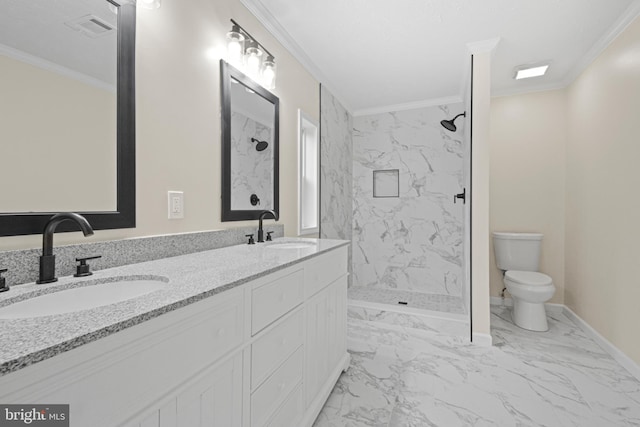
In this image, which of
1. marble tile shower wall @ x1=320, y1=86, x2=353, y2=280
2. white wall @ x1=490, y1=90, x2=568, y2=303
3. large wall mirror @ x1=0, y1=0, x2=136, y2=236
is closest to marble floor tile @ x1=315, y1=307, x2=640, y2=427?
white wall @ x1=490, y1=90, x2=568, y2=303

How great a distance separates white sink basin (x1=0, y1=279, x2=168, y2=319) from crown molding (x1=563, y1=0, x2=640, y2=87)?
10.0 feet

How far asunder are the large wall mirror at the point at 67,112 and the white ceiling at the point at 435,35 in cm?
106

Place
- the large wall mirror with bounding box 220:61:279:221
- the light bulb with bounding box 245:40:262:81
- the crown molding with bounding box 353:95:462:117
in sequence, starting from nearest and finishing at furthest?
the large wall mirror with bounding box 220:61:279:221 < the light bulb with bounding box 245:40:262:81 < the crown molding with bounding box 353:95:462:117

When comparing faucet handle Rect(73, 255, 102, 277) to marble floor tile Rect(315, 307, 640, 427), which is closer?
faucet handle Rect(73, 255, 102, 277)

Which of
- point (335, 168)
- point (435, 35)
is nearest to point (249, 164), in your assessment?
point (335, 168)

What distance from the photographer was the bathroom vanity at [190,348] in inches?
18.0

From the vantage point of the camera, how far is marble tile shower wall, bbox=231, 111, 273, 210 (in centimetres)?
166

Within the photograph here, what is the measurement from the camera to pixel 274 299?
1.05 meters

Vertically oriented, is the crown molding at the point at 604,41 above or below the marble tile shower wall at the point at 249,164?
above

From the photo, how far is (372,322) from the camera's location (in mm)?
2717

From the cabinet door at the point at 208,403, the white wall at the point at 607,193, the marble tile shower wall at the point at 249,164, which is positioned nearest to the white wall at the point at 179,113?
the marble tile shower wall at the point at 249,164

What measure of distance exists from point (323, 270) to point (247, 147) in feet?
2.94

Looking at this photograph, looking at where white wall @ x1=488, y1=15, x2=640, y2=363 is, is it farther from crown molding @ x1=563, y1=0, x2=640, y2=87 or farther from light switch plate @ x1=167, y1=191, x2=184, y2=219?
light switch plate @ x1=167, y1=191, x2=184, y2=219

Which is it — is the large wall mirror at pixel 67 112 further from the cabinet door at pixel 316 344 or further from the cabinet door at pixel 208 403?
the cabinet door at pixel 316 344
